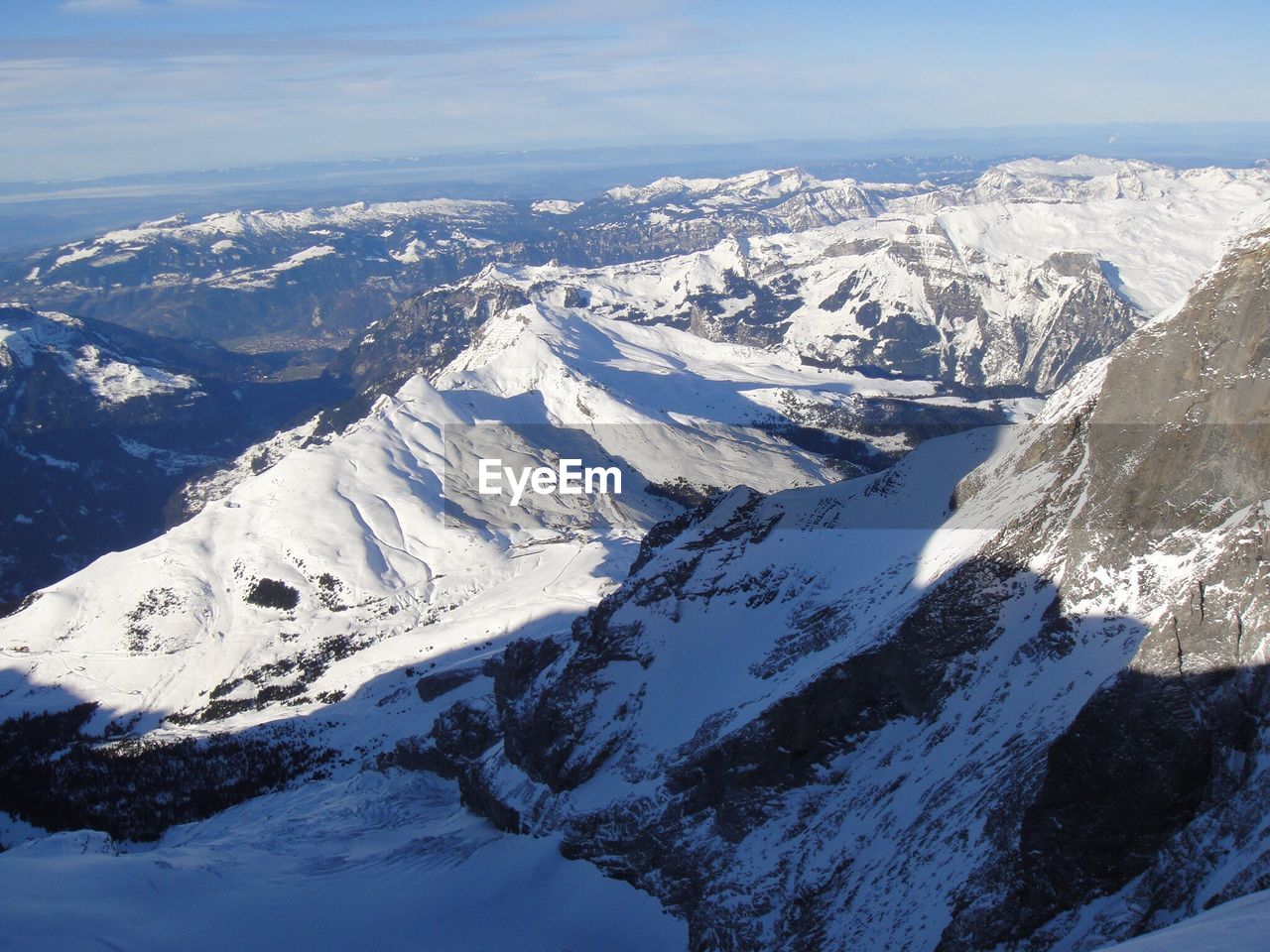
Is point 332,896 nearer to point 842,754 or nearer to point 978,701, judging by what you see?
point 842,754

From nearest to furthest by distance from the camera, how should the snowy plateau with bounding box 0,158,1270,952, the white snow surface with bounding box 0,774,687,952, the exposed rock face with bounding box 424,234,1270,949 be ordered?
the exposed rock face with bounding box 424,234,1270,949 → the snowy plateau with bounding box 0,158,1270,952 → the white snow surface with bounding box 0,774,687,952

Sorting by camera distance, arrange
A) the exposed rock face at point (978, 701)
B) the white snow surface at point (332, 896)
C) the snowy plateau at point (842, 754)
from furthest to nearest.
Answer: the white snow surface at point (332, 896), the snowy plateau at point (842, 754), the exposed rock face at point (978, 701)

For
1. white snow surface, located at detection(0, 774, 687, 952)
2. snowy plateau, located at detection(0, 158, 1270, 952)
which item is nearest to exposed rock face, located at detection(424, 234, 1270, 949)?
snowy plateau, located at detection(0, 158, 1270, 952)

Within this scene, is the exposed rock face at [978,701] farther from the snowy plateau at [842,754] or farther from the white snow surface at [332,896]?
the white snow surface at [332,896]

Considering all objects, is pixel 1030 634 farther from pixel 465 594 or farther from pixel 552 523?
pixel 552 523

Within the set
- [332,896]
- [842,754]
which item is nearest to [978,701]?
Answer: [842,754]

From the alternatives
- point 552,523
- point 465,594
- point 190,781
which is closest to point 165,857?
point 190,781

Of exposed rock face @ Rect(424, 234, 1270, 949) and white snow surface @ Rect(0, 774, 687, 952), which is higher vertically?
exposed rock face @ Rect(424, 234, 1270, 949)

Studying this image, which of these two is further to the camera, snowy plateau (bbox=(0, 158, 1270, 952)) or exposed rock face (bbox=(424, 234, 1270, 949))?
snowy plateau (bbox=(0, 158, 1270, 952))

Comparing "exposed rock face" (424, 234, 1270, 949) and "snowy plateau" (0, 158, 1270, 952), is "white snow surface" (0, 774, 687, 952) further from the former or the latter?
"exposed rock face" (424, 234, 1270, 949)

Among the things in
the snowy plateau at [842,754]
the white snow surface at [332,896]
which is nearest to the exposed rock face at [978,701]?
the snowy plateau at [842,754]
